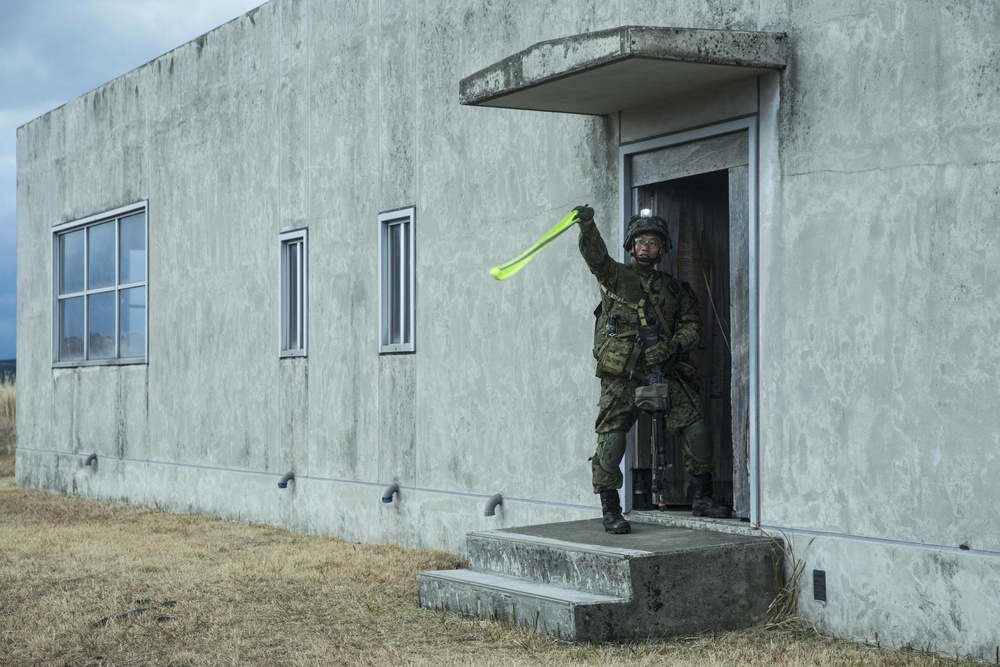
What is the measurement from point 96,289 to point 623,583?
1138 cm

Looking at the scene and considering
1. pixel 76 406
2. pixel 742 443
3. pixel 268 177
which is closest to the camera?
pixel 742 443

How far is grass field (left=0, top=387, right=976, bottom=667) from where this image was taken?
659cm

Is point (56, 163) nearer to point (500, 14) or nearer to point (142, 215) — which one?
point (142, 215)

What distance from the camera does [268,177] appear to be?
12.7 m

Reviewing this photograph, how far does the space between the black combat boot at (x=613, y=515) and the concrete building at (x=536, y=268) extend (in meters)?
0.64

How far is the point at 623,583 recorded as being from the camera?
680cm

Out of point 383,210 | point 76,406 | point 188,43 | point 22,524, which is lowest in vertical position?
point 22,524

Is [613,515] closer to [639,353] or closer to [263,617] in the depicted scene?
[639,353]

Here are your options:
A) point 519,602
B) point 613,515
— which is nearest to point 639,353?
point 613,515

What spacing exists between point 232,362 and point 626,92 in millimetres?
6577

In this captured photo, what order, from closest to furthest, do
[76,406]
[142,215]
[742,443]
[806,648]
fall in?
1. [806,648]
2. [742,443]
3. [142,215]
4. [76,406]

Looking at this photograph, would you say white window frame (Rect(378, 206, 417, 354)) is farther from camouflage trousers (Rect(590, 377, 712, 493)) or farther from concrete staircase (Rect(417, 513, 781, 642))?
concrete staircase (Rect(417, 513, 781, 642))

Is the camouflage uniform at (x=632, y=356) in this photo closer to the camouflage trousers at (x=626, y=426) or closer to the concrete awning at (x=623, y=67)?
the camouflage trousers at (x=626, y=426)

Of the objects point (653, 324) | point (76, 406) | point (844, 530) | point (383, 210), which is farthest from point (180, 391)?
point (844, 530)
